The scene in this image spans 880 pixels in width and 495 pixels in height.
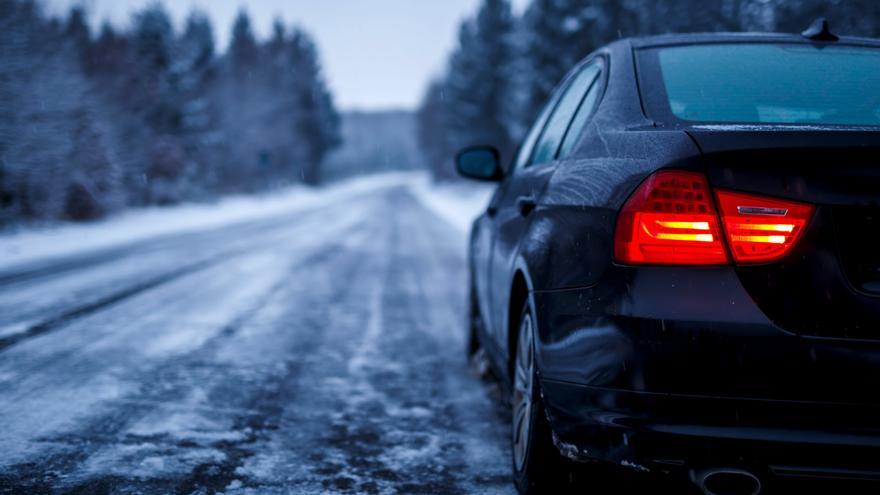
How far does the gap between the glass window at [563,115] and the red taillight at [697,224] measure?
3.76 feet

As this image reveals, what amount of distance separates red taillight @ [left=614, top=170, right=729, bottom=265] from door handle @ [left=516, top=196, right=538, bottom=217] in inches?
35.0

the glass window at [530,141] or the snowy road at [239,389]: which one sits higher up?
the glass window at [530,141]

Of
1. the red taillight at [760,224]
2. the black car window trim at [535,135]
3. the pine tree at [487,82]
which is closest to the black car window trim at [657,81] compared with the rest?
the red taillight at [760,224]

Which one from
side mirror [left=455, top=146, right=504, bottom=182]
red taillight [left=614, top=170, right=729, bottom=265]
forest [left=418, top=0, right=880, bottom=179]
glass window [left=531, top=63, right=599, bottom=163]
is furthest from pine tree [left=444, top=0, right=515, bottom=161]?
red taillight [left=614, top=170, right=729, bottom=265]

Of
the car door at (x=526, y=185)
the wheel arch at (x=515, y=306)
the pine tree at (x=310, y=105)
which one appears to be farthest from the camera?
the pine tree at (x=310, y=105)

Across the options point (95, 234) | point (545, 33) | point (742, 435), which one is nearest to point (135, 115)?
point (95, 234)

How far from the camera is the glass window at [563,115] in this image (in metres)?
3.06

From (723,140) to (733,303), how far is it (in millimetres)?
443

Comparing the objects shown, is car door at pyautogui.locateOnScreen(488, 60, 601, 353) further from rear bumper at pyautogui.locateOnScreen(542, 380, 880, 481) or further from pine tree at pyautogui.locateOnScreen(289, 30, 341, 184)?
pine tree at pyautogui.locateOnScreen(289, 30, 341, 184)

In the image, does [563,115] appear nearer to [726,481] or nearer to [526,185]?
[526,185]

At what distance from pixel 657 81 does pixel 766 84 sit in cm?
37

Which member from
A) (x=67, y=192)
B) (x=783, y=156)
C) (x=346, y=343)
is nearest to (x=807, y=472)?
(x=783, y=156)

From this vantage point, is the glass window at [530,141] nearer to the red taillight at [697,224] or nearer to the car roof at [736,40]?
the car roof at [736,40]

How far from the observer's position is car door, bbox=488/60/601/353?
299 centimetres
